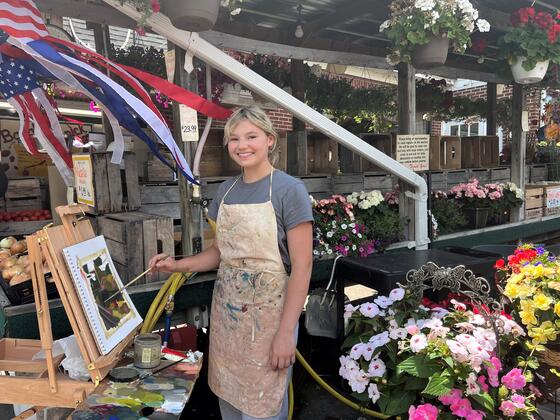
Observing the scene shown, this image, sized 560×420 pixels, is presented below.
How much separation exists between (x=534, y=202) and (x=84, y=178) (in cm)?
547

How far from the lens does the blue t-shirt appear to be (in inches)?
71.6

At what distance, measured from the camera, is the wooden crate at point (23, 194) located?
3.65 m

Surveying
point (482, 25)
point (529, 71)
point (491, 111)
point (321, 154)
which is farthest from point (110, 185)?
point (491, 111)

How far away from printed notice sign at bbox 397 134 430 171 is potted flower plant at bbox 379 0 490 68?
65cm

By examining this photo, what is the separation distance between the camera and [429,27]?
3.39 m

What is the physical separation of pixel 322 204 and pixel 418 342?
2106 millimetres

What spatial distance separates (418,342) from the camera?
185 cm

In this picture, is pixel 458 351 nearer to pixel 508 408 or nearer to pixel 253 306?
pixel 508 408

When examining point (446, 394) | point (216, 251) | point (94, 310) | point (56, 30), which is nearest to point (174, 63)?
point (56, 30)

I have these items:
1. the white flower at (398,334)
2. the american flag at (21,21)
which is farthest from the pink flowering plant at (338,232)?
the american flag at (21,21)

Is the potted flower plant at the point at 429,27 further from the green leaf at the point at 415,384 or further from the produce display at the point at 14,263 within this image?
Answer: the produce display at the point at 14,263

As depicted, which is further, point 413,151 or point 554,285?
point 413,151

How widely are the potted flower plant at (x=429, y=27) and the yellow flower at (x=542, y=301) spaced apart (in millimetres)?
2231

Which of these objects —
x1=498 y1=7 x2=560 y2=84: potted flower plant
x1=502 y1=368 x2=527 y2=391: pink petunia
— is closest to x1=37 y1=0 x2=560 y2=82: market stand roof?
x1=498 y1=7 x2=560 y2=84: potted flower plant
